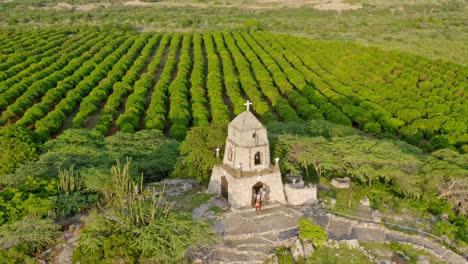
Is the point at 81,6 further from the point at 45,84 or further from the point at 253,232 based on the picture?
the point at 253,232

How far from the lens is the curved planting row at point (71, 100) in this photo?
4636 centimetres

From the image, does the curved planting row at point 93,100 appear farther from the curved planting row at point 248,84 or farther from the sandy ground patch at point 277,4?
the sandy ground patch at point 277,4

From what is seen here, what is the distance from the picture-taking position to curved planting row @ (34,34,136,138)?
1825 inches

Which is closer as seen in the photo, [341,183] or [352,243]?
[352,243]

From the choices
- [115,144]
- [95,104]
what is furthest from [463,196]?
[95,104]

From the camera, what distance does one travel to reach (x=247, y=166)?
1048 inches

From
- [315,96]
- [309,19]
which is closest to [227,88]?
[315,96]

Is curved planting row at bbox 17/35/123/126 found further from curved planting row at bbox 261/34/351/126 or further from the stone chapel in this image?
the stone chapel

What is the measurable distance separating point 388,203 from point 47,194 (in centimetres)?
2063

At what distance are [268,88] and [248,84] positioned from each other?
2804 mm

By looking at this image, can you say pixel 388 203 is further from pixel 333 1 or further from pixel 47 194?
pixel 333 1

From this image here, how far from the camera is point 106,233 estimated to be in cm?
2289

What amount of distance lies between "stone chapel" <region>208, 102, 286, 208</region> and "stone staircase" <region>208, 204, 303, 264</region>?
832mm

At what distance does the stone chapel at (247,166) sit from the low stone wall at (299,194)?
540 millimetres
